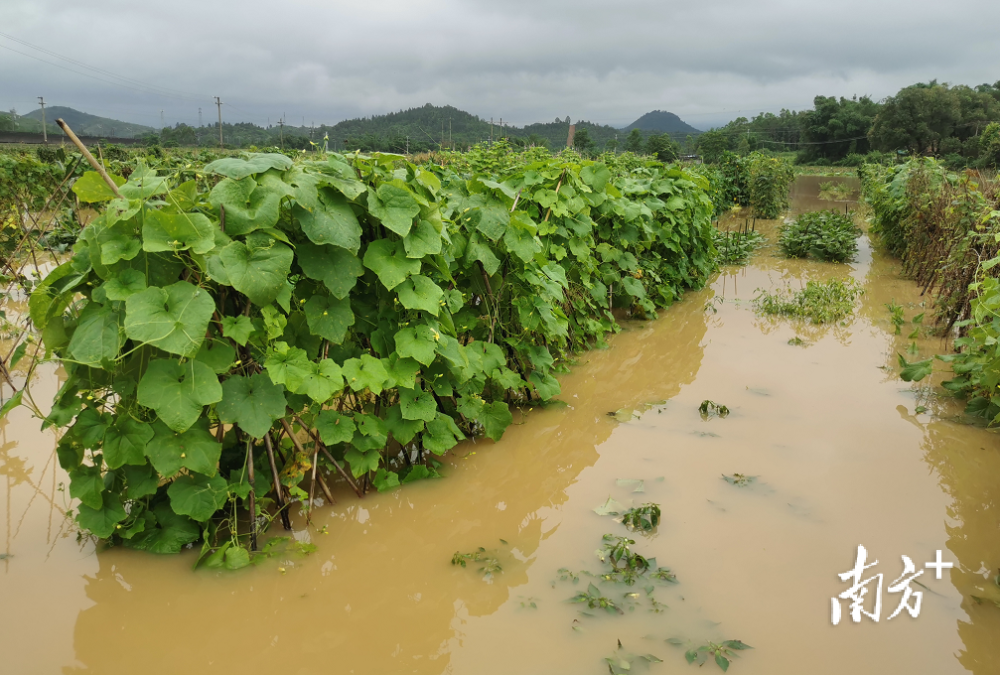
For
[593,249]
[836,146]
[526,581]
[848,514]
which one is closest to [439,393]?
[526,581]

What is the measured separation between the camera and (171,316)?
2381 millimetres

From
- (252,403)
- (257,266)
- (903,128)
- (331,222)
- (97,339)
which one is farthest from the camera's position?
(903,128)

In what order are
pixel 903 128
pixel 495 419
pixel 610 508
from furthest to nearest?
pixel 903 128 → pixel 495 419 → pixel 610 508

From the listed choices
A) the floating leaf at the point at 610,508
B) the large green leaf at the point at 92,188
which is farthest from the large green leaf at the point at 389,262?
the floating leaf at the point at 610,508

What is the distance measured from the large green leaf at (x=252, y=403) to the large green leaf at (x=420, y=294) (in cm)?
75

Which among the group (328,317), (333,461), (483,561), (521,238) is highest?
(521,238)

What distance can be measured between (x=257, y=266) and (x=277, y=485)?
107cm

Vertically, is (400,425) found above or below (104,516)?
above

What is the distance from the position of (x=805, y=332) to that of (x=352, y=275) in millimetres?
5362

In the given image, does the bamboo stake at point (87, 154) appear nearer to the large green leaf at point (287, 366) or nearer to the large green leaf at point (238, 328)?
the large green leaf at point (238, 328)

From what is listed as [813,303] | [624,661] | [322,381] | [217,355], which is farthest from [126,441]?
[813,303]

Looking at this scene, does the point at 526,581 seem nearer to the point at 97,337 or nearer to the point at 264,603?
the point at 264,603

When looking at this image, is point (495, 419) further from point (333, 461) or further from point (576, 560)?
point (576, 560)

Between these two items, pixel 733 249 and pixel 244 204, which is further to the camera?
pixel 733 249
